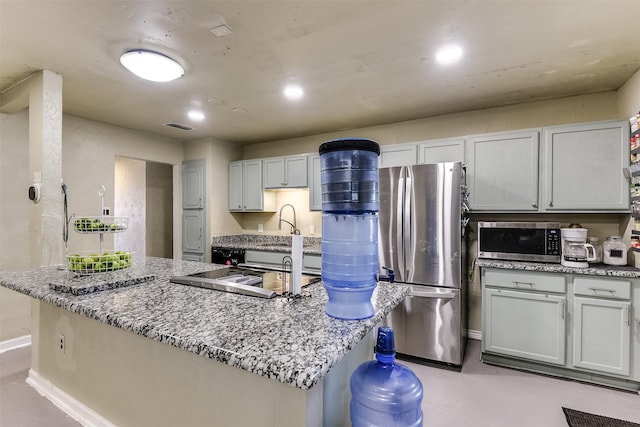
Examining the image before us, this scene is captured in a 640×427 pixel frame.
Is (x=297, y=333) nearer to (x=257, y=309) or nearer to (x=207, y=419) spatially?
(x=257, y=309)

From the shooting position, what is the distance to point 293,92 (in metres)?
2.98

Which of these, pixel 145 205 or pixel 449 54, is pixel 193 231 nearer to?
pixel 145 205

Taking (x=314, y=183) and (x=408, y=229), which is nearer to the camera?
(x=408, y=229)

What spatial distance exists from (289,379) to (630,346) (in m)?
2.99

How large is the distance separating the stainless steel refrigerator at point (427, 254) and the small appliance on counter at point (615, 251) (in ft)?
3.80

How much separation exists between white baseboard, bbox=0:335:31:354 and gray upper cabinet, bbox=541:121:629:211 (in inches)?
208

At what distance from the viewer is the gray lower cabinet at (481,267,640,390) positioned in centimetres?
239

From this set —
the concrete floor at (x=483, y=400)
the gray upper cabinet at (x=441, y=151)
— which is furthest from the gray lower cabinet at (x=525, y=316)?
the gray upper cabinet at (x=441, y=151)

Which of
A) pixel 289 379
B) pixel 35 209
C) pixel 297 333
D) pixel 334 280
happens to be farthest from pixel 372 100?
pixel 35 209

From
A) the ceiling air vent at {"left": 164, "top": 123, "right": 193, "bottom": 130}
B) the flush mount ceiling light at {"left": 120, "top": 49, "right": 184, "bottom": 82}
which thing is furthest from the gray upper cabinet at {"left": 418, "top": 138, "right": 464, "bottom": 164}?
the ceiling air vent at {"left": 164, "top": 123, "right": 193, "bottom": 130}

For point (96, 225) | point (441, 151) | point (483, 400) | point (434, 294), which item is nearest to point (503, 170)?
point (441, 151)

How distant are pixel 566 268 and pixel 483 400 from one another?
127 centimetres

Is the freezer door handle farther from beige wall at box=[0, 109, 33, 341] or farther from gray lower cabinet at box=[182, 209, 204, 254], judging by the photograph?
beige wall at box=[0, 109, 33, 341]

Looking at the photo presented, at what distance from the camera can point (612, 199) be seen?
2.61 m
